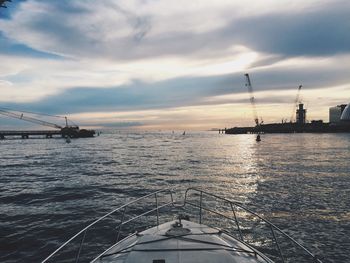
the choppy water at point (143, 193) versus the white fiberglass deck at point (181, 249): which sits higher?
the white fiberglass deck at point (181, 249)

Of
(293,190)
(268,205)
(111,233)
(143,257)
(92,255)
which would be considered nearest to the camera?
(143,257)

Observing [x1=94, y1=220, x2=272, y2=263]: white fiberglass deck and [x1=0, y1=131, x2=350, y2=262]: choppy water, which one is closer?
[x1=94, y1=220, x2=272, y2=263]: white fiberglass deck

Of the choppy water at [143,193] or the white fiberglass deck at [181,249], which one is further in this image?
the choppy water at [143,193]

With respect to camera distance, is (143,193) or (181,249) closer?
(181,249)

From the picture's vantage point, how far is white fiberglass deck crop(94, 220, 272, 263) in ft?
21.1

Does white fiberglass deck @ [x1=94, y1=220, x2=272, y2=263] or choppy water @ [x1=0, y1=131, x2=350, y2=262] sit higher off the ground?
white fiberglass deck @ [x1=94, y1=220, x2=272, y2=263]

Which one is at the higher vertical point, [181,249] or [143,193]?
[181,249]

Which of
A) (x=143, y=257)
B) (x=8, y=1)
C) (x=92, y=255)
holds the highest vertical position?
(x=8, y=1)

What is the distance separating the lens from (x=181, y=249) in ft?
22.1

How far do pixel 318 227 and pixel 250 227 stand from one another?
338 cm

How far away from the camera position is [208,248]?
6828mm

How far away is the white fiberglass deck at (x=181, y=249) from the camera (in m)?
6.42

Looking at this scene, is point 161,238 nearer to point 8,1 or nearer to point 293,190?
point 293,190

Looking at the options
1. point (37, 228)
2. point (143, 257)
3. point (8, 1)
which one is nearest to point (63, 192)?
point (37, 228)
